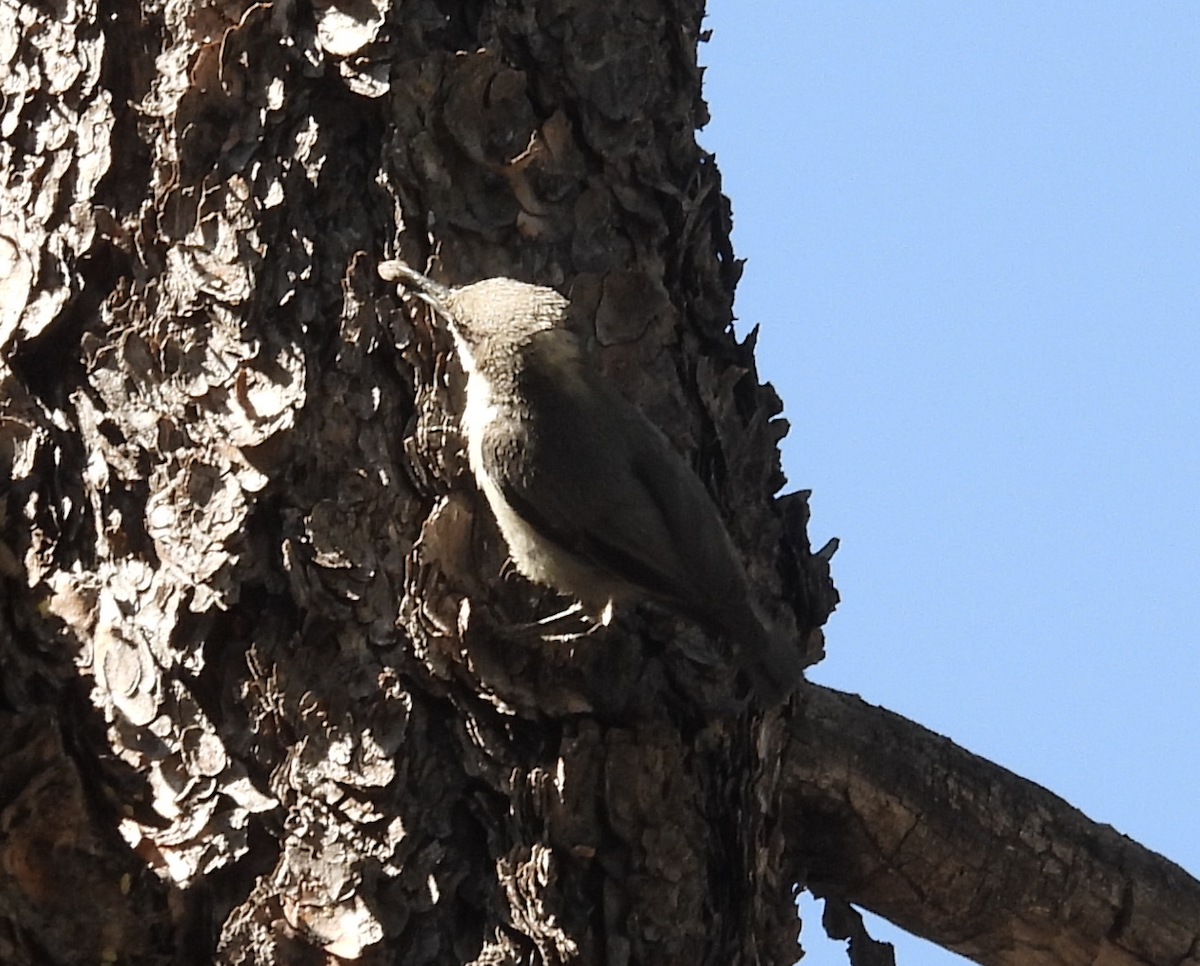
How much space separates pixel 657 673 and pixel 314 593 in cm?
63

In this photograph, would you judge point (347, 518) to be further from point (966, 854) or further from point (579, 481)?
point (966, 854)

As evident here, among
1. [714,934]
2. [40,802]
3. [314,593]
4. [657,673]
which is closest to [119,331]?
[314,593]

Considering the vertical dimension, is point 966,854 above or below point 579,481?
below

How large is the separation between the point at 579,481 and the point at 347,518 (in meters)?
0.65

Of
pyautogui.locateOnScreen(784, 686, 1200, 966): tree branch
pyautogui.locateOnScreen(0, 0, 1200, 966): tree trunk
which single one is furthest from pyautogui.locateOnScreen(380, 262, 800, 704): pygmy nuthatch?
pyautogui.locateOnScreen(784, 686, 1200, 966): tree branch

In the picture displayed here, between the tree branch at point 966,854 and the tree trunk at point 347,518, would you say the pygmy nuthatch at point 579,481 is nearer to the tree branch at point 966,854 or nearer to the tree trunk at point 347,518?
the tree trunk at point 347,518

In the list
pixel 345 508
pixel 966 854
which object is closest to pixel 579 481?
pixel 345 508

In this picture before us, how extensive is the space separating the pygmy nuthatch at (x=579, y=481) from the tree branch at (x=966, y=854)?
0.43 metres

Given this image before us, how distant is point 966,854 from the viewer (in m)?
3.59

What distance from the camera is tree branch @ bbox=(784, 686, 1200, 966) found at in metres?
3.53

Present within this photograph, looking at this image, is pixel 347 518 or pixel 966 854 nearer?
pixel 347 518

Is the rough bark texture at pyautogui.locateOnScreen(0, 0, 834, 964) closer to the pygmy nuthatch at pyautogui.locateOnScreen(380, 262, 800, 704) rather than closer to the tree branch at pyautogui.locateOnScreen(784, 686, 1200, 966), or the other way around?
the pygmy nuthatch at pyautogui.locateOnScreen(380, 262, 800, 704)

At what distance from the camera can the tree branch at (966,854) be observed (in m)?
3.53

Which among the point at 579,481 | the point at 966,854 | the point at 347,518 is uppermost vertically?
the point at 579,481
